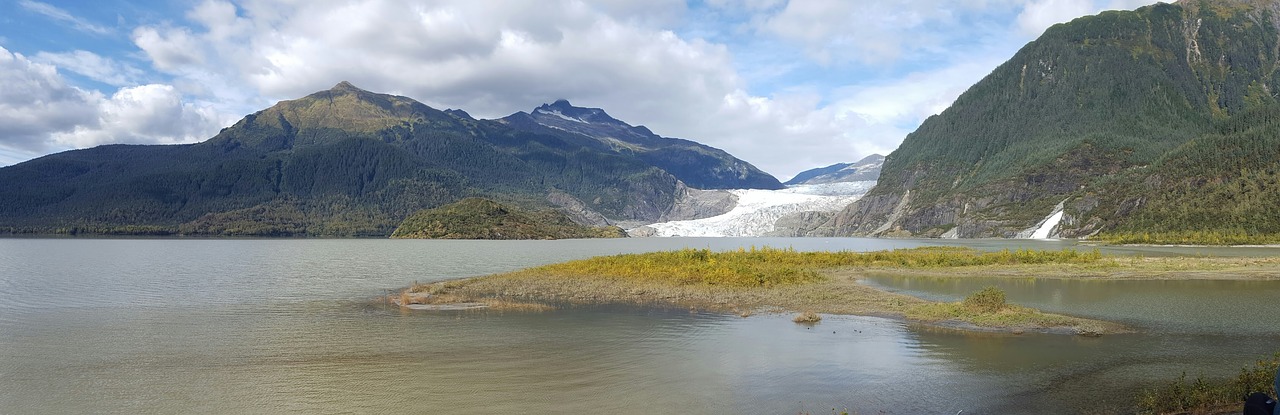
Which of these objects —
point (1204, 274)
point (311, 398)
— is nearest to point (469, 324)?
point (311, 398)

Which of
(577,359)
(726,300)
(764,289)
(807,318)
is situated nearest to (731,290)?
(764,289)

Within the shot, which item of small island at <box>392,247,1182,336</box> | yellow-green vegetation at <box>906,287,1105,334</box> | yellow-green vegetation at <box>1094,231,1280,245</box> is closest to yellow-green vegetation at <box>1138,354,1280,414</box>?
small island at <box>392,247,1182,336</box>

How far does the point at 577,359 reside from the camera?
25641mm

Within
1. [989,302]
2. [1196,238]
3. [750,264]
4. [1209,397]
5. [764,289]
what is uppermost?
[1196,238]

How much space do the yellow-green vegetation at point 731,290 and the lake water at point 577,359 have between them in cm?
320

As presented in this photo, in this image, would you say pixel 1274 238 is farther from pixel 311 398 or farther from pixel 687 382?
pixel 311 398

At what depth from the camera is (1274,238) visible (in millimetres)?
123688

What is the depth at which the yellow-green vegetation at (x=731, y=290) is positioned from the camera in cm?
3488

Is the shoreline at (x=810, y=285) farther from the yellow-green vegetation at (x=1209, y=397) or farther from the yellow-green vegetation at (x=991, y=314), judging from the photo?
the yellow-green vegetation at (x=1209, y=397)

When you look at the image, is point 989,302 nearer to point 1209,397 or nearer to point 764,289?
point 764,289

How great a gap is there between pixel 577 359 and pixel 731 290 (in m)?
23.2

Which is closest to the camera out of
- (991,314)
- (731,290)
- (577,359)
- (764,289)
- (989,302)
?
(577,359)

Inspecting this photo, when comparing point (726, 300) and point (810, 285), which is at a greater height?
point (810, 285)

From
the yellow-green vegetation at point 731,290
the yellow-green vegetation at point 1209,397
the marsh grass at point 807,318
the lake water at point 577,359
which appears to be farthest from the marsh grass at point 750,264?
the yellow-green vegetation at point 1209,397
